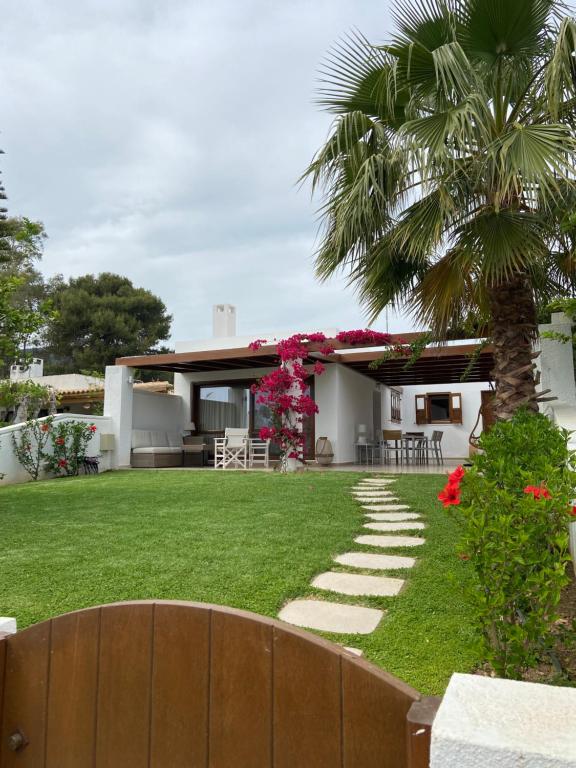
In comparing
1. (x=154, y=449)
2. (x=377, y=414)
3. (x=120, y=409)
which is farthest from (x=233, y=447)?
(x=377, y=414)

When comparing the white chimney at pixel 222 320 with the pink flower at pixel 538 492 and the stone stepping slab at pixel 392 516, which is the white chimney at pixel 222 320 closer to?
the stone stepping slab at pixel 392 516

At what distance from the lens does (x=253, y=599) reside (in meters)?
3.46

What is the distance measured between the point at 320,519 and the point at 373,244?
314cm

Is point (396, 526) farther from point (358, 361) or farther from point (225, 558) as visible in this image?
point (358, 361)

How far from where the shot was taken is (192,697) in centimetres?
132

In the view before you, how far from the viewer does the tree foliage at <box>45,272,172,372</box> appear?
29516 millimetres

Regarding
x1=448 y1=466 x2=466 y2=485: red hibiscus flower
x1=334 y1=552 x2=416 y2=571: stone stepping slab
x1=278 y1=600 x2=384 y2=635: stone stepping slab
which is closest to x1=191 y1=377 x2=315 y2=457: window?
x1=334 y1=552 x2=416 y2=571: stone stepping slab

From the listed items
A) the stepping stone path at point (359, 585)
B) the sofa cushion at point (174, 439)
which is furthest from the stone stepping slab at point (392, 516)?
the sofa cushion at point (174, 439)

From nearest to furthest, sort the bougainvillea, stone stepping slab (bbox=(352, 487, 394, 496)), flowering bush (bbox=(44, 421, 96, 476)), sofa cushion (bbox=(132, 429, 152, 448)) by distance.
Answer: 1. stone stepping slab (bbox=(352, 487, 394, 496))
2. the bougainvillea
3. flowering bush (bbox=(44, 421, 96, 476))
4. sofa cushion (bbox=(132, 429, 152, 448))

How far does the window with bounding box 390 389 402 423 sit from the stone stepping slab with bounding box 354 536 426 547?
14700 mm

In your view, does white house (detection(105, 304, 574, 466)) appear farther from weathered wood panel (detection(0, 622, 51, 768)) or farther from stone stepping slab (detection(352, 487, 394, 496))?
weathered wood panel (detection(0, 622, 51, 768))

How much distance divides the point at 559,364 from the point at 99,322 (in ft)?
85.6

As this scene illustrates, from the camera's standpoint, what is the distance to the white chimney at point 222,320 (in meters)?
19.0

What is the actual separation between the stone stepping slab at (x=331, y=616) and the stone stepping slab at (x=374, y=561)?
89cm
